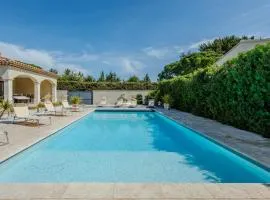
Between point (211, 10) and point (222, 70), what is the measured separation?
614 cm

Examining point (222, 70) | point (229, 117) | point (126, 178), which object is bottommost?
point (126, 178)

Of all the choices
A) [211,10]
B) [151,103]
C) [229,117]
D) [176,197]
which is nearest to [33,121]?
[229,117]

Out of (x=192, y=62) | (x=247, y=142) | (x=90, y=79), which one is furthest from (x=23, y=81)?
(x=247, y=142)

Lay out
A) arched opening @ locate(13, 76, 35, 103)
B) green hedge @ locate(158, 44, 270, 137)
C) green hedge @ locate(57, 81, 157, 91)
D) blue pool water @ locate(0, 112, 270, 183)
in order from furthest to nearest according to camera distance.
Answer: green hedge @ locate(57, 81, 157, 91) < arched opening @ locate(13, 76, 35, 103) < green hedge @ locate(158, 44, 270, 137) < blue pool water @ locate(0, 112, 270, 183)

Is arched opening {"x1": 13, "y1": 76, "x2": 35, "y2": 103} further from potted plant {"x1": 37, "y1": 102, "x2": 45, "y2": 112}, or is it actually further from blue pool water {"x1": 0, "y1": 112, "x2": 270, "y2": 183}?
blue pool water {"x1": 0, "y1": 112, "x2": 270, "y2": 183}

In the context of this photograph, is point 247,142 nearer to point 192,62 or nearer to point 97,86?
point 97,86

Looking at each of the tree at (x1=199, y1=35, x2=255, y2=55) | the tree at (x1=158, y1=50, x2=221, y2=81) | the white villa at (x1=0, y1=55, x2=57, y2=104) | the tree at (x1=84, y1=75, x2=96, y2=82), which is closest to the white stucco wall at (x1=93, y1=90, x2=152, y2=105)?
the white villa at (x1=0, y1=55, x2=57, y2=104)

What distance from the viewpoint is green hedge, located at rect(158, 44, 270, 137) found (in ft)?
32.6

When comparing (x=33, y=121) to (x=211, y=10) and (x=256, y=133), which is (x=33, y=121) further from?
(x=211, y=10)

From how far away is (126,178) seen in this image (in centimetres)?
626

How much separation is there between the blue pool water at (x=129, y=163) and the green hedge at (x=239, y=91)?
199 cm

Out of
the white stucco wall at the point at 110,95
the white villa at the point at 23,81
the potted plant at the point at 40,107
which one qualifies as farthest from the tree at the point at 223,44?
the potted plant at the point at 40,107

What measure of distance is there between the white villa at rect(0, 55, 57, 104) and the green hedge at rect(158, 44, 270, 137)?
435 inches

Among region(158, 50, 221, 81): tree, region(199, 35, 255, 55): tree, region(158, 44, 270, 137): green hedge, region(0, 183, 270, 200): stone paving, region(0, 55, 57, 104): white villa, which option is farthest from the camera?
region(199, 35, 255, 55): tree
